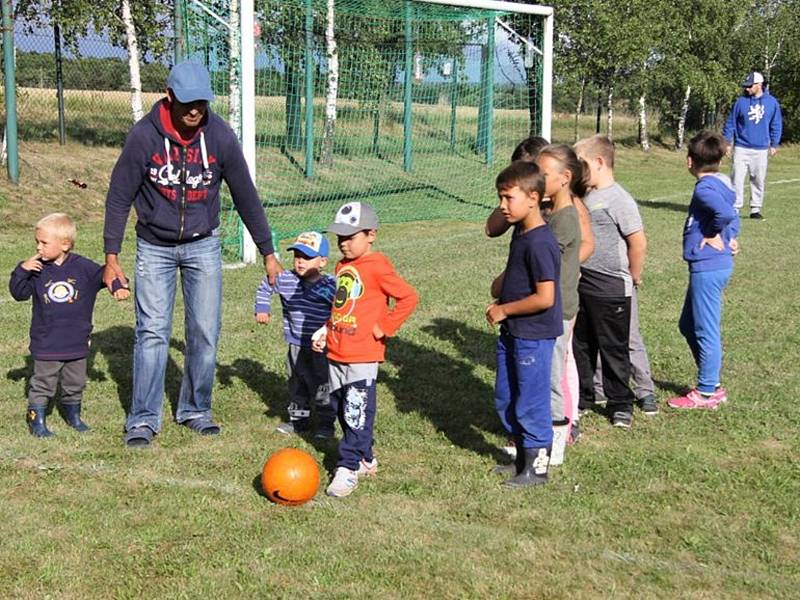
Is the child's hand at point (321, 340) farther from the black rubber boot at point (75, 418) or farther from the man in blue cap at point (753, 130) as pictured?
the man in blue cap at point (753, 130)

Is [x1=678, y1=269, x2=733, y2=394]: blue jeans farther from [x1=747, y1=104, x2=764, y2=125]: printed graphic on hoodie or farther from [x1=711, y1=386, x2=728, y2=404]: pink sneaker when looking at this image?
[x1=747, y1=104, x2=764, y2=125]: printed graphic on hoodie

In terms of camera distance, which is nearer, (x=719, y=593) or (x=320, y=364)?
(x=719, y=593)

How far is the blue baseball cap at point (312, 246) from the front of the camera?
5434 mm

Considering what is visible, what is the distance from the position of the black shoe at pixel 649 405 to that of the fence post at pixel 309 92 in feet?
32.7

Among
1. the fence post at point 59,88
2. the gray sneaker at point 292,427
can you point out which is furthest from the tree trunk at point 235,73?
the gray sneaker at point 292,427

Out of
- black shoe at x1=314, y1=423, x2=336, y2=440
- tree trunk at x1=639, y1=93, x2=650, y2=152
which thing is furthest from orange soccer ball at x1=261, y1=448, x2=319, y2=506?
tree trunk at x1=639, y1=93, x2=650, y2=152

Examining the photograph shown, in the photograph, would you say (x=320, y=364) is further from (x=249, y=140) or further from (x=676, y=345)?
(x=249, y=140)

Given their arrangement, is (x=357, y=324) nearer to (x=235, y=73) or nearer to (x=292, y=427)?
(x=292, y=427)

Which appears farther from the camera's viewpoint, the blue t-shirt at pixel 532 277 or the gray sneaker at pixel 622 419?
the gray sneaker at pixel 622 419

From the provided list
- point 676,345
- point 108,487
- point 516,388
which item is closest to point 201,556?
point 108,487

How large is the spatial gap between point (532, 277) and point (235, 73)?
26.4ft

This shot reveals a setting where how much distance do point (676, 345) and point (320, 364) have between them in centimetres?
339

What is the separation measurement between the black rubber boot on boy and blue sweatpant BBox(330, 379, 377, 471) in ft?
2.50

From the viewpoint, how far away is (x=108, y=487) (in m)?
4.85
